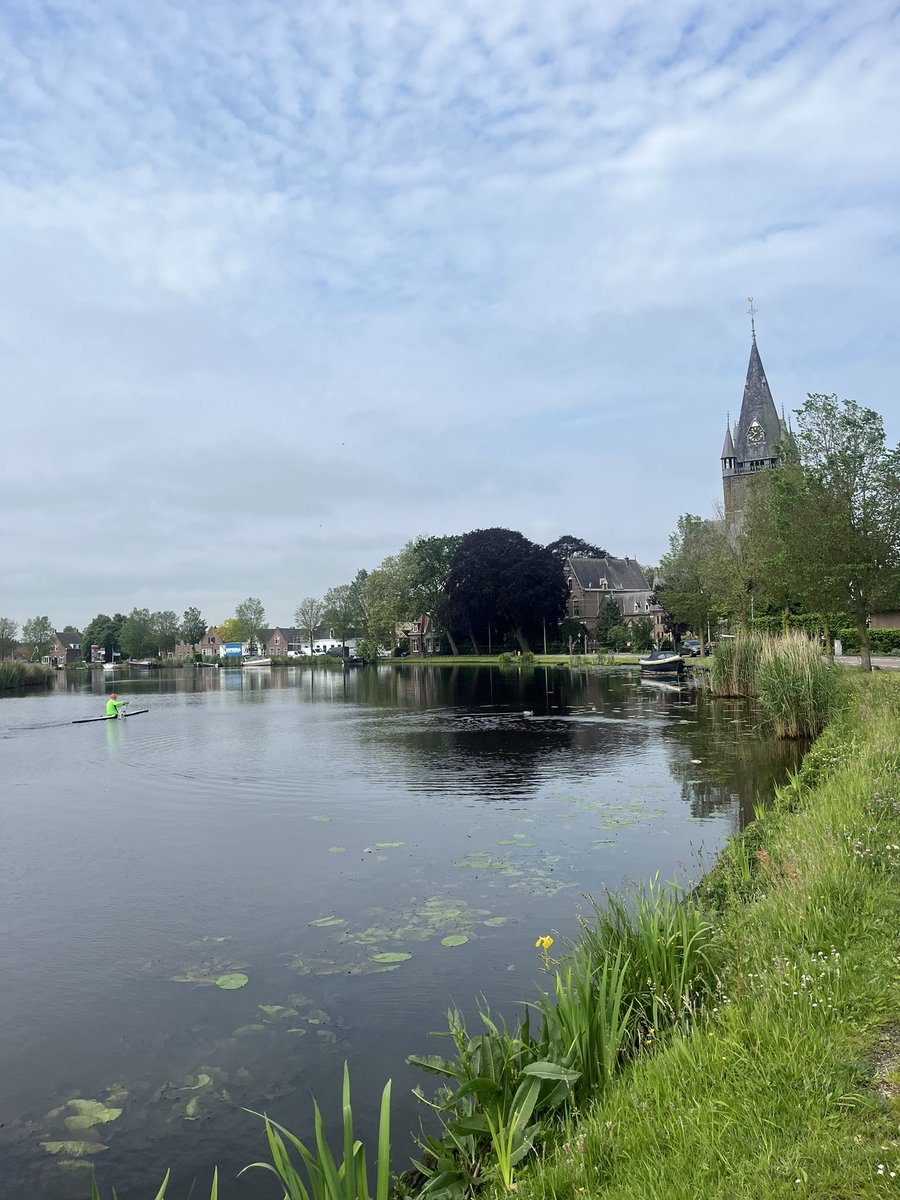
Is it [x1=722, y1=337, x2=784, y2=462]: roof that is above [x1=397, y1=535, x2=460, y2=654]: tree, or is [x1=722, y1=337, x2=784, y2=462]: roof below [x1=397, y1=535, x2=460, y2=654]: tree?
above

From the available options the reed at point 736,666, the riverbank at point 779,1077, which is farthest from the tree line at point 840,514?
the riverbank at point 779,1077

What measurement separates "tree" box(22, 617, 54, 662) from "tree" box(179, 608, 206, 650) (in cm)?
2614

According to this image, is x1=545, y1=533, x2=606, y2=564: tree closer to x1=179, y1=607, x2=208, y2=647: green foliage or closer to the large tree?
the large tree

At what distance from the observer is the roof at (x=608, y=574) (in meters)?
105

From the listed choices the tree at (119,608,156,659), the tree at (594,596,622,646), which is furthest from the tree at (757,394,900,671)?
the tree at (119,608,156,659)

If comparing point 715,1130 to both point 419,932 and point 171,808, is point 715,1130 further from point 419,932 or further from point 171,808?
point 171,808

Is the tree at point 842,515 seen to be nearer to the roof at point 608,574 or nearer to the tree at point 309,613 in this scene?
the roof at point 608,574

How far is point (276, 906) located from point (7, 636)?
13153 centimetres

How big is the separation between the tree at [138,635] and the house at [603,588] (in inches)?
3722

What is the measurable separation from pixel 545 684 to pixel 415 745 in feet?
86.0

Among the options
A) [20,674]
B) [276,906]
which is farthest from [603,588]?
[276,906]

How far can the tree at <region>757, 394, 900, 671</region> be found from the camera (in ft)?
97.1

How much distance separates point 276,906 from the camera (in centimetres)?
1026

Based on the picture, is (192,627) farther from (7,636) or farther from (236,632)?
(7,636)
